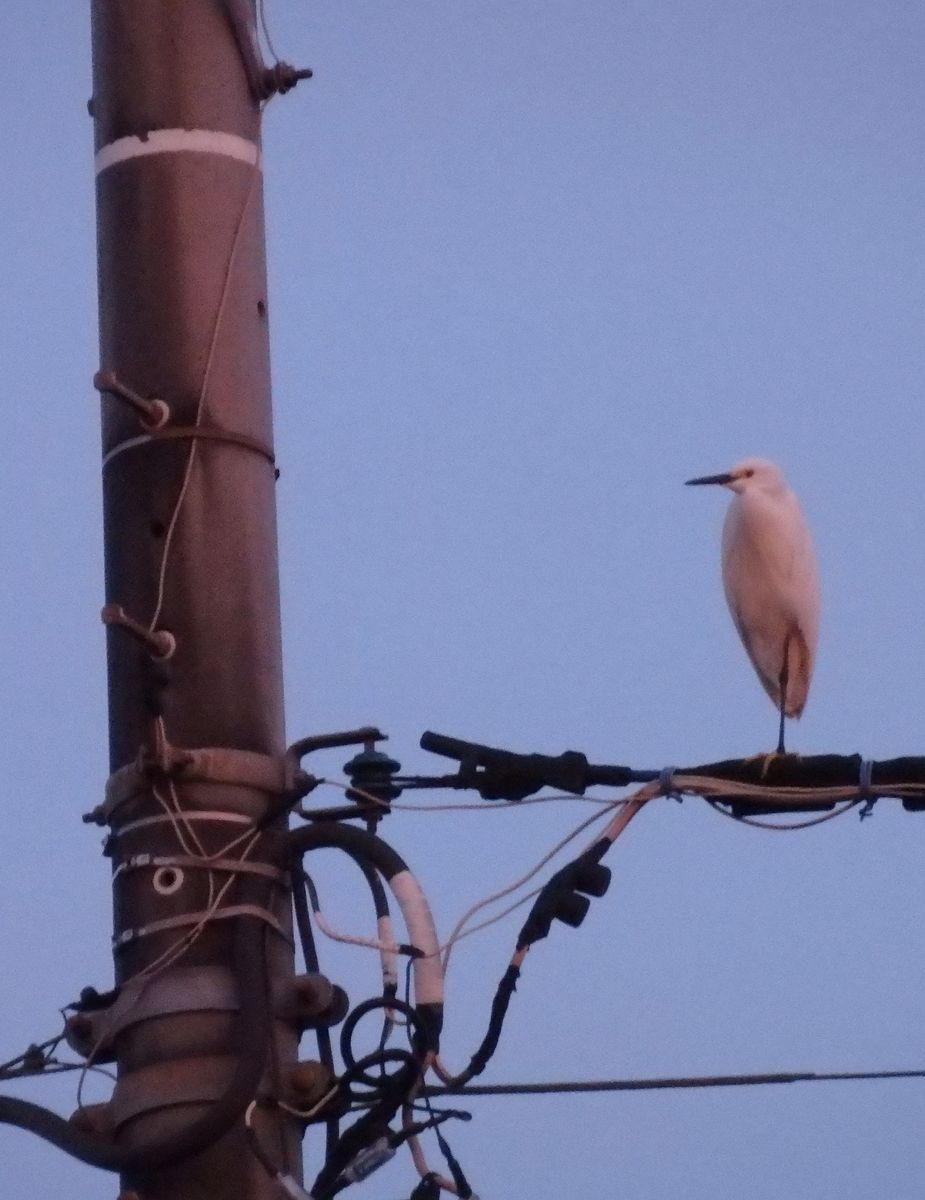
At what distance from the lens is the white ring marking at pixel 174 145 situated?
5238 mm

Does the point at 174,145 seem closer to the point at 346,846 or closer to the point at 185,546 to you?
the point at 185,546

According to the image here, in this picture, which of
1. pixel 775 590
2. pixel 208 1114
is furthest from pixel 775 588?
pixel 208 1114

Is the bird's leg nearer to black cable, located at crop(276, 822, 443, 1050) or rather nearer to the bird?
the bird

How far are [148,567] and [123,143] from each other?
1073 millimetres

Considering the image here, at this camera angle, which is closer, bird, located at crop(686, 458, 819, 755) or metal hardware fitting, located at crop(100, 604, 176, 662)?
metal hardware fitting, located at crop(100, 604, 176, 662)

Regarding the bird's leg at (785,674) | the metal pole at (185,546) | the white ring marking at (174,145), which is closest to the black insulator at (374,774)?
the metal pole at (185,546)

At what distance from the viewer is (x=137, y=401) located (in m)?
4.95

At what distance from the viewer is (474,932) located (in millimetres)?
5000

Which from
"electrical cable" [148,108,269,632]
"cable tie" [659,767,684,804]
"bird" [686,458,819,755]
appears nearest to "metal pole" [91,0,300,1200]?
"electrical cable" [148,108,269,632]

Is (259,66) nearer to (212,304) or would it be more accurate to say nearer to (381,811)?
(212,304)

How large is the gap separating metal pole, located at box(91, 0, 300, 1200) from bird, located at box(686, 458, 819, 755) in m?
4.70

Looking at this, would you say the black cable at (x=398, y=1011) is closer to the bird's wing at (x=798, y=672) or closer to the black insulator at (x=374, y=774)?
the black insulator at (x=374, y=774)

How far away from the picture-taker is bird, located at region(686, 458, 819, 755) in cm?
962

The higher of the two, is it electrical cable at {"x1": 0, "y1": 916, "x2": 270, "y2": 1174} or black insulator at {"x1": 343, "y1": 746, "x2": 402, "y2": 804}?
black insulator at {"x1": 343, "y1": 746, "x2": 402, "y2": 804}
